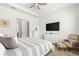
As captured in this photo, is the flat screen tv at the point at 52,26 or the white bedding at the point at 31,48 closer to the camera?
the white bedding at the point at 31,48

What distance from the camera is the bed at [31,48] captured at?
1266mm

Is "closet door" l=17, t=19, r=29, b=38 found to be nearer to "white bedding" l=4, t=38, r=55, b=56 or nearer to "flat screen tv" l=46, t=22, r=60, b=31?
"white bedding" l=4, t=38, r=55, b=56

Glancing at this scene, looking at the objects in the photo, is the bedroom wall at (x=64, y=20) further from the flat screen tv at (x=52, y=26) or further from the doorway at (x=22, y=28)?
the doorway at (x=22, y=28)

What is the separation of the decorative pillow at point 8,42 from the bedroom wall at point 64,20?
443 mm

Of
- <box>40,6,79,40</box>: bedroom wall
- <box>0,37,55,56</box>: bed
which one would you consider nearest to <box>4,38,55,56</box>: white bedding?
<box>0,37,55,56</box>: bed

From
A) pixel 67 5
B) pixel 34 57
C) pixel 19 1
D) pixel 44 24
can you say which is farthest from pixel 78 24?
pixel 19 1

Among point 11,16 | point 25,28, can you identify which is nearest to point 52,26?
point 25,28

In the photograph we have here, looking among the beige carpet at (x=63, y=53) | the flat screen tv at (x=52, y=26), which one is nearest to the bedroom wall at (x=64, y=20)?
the flat screen tv at (x=52, y=26)

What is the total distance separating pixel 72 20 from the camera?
1.40 meters

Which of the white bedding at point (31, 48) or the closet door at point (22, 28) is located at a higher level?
the closet door at point (22, 28)

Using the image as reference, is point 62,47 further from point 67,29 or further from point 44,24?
point 44,24

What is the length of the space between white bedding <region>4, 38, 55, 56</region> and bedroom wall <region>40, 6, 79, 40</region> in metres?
0.15

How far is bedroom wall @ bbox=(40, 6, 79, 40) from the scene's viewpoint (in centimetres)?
139

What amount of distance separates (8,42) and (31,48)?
353 mm
